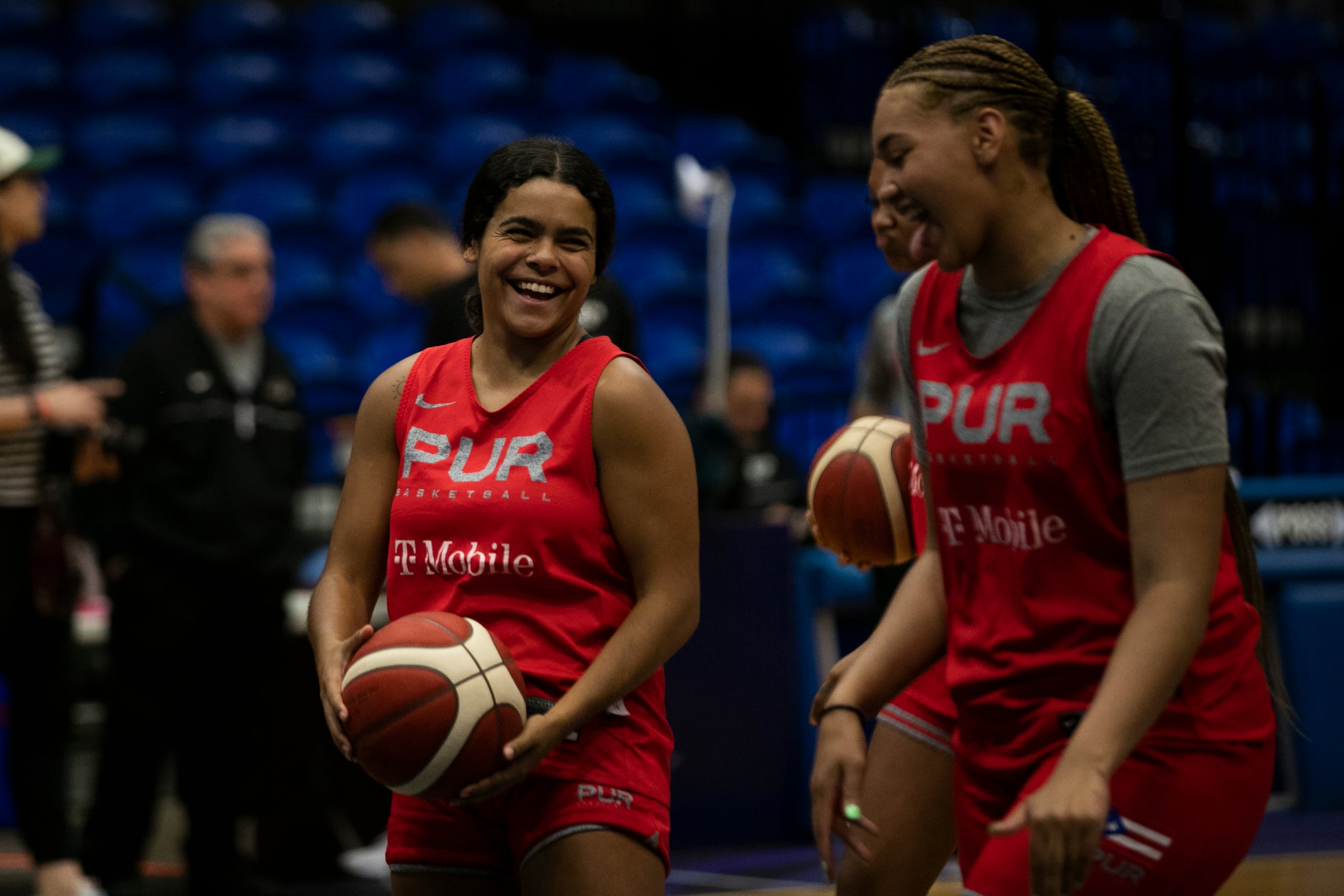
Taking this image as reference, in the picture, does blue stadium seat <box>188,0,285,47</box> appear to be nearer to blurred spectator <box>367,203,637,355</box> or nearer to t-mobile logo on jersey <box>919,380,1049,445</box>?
blurred spectator <box>367,203,637,355</box>

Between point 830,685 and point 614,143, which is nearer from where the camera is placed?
point 830,685

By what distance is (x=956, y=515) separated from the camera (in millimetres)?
1916

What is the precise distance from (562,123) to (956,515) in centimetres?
845

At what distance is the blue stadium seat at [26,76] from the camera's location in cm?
941

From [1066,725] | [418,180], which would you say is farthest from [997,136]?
[418,180]

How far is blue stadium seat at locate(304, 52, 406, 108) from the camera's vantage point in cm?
1009

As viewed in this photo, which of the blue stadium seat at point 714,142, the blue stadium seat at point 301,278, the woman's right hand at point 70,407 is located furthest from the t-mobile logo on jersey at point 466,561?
the blue stadium seat at point 714,142

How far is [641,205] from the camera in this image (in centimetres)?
946

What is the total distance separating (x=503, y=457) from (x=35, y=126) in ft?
27.3

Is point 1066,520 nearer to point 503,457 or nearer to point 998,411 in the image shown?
point 998,411

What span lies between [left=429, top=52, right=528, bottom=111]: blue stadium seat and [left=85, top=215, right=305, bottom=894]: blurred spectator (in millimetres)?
5677

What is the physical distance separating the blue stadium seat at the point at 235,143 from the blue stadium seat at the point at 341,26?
1299mm

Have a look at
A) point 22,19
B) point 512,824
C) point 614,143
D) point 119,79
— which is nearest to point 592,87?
point 614,143

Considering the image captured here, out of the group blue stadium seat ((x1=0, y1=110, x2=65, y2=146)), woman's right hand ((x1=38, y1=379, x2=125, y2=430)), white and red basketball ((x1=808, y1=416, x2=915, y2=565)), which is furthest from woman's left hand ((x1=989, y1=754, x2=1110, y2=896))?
blue stadium seat ((x1=0, y1=110, x2=65, y2=146))
